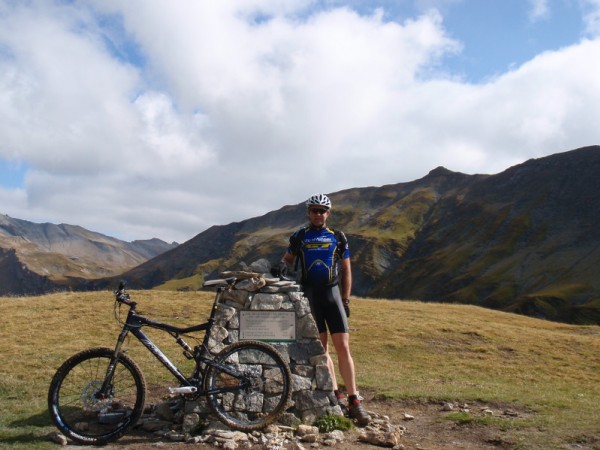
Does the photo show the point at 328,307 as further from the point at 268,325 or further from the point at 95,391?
the point at 95,391

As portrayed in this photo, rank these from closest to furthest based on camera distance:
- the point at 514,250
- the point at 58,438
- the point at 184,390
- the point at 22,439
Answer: the point at 58,438 → the point at 22,439 → the point at 184,390 → the point at 514,250

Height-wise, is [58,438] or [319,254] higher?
[319,254]

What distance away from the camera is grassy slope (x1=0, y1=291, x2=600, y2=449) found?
9.49 m

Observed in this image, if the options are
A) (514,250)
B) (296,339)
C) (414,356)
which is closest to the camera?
(296,339)

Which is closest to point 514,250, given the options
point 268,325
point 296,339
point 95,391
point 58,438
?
point 296,339

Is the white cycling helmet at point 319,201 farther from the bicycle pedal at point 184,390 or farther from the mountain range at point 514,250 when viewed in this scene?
the mountain range at point 514,250

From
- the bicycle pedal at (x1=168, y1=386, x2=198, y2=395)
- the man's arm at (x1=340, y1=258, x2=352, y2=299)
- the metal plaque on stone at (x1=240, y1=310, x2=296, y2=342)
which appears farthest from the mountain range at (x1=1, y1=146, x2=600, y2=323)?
the bicycle pedal at (x1=168, y1=386, x2=198, y2=395)

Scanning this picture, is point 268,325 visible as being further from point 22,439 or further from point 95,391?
point 22,439

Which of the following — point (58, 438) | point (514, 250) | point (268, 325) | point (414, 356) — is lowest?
point (414, 356)

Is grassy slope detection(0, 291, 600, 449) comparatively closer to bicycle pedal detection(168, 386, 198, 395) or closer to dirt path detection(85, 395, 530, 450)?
dirt path detection(85, 395, 530, 450)

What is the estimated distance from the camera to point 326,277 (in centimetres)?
862

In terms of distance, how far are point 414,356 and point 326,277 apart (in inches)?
497

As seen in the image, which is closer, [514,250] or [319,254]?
[319,254]

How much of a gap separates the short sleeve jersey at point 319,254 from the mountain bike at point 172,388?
144 centimetres
